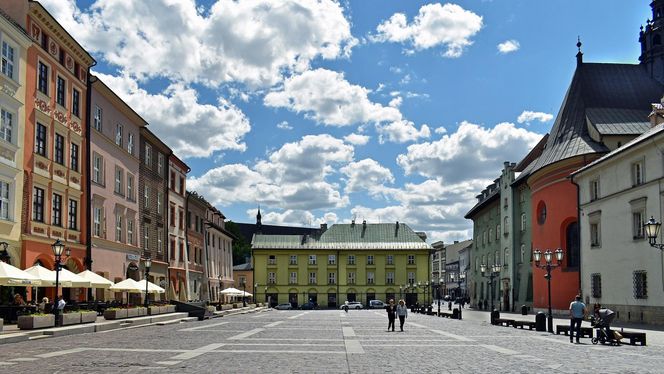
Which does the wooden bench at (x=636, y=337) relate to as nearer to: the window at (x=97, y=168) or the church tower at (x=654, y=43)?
the window at (x=97, y=168)

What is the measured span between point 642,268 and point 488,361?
79.2 feet

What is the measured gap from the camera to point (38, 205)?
35062mm

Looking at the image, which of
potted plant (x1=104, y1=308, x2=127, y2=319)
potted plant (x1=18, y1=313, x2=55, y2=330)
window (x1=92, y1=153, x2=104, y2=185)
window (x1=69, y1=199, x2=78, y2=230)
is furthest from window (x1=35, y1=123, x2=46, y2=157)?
potted plant (x1=18, y1=313, x2=55, y2=330)

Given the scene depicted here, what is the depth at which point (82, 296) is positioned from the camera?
41469mm

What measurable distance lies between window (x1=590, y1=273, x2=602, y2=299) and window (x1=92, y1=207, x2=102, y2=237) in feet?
99.6

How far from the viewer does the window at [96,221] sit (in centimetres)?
4250

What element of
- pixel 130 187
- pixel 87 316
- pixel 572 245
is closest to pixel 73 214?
pixel 87 316

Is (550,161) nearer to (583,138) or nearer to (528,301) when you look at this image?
(583,138)

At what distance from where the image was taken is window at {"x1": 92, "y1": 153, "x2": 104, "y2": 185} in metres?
42.8

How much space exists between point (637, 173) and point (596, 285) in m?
9.39

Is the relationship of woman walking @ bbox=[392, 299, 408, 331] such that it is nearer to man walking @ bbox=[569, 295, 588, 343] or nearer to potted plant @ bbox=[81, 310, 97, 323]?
man walking @ bbox=[569, 295, 588, 343]

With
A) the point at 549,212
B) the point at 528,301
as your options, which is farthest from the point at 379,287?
the point at 549,212

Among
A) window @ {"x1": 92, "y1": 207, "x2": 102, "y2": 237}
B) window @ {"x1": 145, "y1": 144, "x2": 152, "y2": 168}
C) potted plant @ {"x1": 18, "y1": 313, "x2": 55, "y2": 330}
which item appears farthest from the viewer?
window @ {"x1": 145, "y1": 144, "x2": 152, "y2": 168}

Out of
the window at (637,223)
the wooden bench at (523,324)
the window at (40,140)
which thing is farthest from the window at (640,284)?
the window at (40,140)
